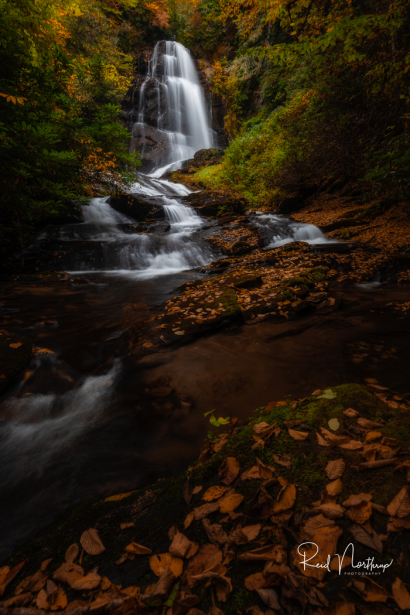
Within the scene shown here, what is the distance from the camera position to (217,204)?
614 inches

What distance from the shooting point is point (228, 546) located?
3.87 ft

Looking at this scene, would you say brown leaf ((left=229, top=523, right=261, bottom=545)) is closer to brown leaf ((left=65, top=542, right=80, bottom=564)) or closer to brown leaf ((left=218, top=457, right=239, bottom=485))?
brown leaf ((left=218, top=457, right=239, bottom=485))

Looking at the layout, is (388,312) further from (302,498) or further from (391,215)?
(391,215)

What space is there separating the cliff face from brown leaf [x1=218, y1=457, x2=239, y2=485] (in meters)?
29.8

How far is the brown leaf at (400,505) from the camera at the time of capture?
42.7 inches

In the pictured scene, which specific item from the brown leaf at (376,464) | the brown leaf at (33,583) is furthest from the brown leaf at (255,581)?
the brown leaf at (33,583)

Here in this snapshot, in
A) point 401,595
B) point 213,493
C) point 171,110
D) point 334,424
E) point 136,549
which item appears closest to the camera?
point 401,595

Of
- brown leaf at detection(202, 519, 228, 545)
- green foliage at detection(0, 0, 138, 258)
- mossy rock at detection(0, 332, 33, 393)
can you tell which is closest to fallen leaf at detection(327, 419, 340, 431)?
brown leaf at detection(202, 519, 228, 545)

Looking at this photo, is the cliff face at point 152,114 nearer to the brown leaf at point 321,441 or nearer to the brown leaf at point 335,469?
the brown leaf at point 321,441

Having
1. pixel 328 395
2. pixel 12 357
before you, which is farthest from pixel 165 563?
pixel 12 357

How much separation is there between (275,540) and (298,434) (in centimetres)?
63

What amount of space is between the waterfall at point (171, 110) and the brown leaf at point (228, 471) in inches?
1178

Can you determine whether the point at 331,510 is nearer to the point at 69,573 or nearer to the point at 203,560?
the point at 203,560

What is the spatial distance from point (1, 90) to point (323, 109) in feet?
40.0
